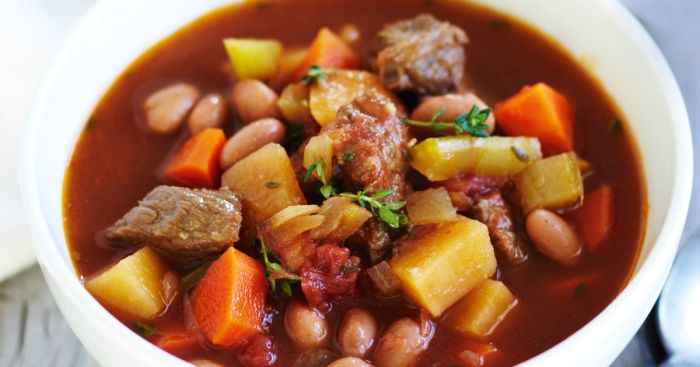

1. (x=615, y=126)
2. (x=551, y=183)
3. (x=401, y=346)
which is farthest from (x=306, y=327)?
(x=615, y=126)

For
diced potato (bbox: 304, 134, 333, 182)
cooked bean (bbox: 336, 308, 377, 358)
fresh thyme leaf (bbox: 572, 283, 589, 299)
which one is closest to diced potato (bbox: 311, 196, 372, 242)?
diced potato (bbox: 304, 134, 333, 182)

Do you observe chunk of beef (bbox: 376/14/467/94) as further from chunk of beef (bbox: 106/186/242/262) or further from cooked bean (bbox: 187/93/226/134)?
chunk of beef (bbox: 106/186/242/262)

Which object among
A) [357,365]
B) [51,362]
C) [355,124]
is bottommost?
[51,362]

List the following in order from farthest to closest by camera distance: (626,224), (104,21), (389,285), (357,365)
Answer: (104,21)
(626,224)
(389,285)
(357,365)

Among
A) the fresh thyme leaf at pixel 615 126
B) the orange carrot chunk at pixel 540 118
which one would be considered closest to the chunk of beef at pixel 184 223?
the orange carrot chunk at pixel 540 118

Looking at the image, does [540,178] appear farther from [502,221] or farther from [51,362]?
[51,362]

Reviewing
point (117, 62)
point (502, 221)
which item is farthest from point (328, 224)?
point (117, 62)

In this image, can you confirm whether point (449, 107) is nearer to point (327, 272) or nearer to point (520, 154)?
point (520, 154)
